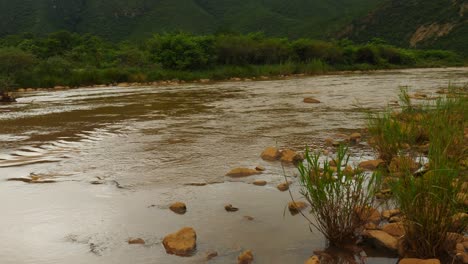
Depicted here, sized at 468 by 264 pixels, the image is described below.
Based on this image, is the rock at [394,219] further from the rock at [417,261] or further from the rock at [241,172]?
the rock at [241,172]

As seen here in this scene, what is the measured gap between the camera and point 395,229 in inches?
131

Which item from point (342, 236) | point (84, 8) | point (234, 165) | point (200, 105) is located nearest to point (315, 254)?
point (342, 236)

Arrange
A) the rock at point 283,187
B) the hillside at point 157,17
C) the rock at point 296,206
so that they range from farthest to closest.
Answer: the hillside at point 157,17 < the rock at point 283,187 < the rock at point 296,206

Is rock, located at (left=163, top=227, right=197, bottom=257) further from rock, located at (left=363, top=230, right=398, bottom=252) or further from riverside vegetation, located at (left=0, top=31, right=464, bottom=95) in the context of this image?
riverside vegetation, located at (left=0, top=31, right=464, bottom=95)

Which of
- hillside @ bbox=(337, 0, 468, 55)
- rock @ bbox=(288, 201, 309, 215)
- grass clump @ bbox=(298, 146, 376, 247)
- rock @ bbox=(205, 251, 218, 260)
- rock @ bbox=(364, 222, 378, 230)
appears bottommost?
rock @ bbox=(205, 251, 218, 260)

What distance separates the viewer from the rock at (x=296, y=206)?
4.04 m

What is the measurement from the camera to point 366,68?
1615 inches

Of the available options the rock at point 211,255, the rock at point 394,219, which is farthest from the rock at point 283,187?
the rock at point 211,255

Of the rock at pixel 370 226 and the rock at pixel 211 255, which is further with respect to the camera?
the rock at pixel 370 226

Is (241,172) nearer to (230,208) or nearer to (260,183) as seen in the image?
(260,183)

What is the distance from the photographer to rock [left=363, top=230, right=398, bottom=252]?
3.15 m

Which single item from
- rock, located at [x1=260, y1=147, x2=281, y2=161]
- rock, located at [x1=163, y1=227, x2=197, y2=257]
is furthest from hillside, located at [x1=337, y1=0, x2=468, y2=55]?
rock, located at [x1=163, y1=227, x2=197, y2=257]

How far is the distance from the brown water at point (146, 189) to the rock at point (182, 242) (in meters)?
0.07

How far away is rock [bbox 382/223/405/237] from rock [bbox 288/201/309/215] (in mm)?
835
